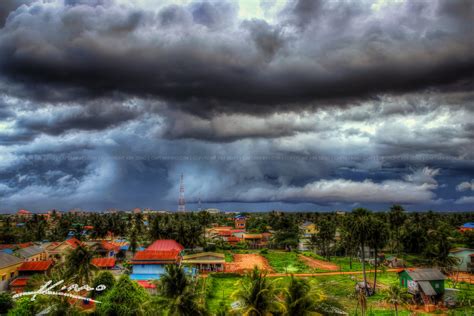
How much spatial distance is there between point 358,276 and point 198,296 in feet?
182

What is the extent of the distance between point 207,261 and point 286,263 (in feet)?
79.9

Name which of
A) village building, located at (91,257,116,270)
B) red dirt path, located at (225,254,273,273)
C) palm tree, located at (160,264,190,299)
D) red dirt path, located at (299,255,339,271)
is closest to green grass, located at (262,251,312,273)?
red dirt path, located at (299,255,339,271)

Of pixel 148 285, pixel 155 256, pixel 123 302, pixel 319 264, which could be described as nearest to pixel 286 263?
pixel 319 264

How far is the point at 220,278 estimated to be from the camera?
81.7 meters

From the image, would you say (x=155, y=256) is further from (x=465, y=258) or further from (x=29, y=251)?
(x=465, y=258)

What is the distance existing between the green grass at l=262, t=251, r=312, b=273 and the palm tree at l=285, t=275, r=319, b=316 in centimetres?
5122

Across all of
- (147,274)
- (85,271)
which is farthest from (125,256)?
(85,271)

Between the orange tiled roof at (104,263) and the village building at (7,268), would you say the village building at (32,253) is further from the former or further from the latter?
the orange tiled roof at (104,263)

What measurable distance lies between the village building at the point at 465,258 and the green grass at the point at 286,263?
37782 mm

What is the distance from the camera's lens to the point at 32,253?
301ft

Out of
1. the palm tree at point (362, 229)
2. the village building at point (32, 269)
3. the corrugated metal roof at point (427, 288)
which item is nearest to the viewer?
the corrugated metal roof at point (427, 288)

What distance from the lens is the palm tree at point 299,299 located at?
113ft

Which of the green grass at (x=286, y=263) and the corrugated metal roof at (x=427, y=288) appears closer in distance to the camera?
the corrugated metal roof at (x=427, y=288)

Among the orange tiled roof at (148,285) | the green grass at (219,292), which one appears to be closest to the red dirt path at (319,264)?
the green grass at (219,292)
